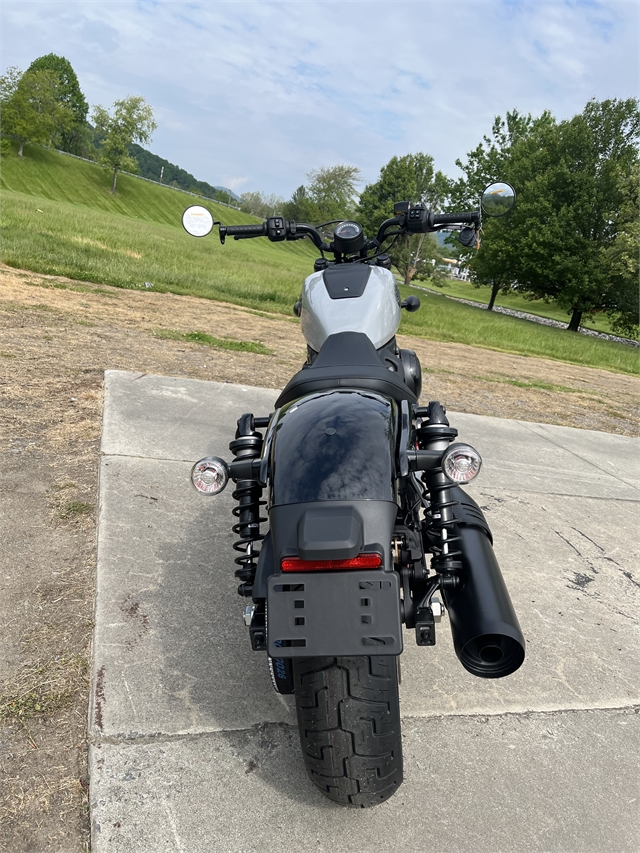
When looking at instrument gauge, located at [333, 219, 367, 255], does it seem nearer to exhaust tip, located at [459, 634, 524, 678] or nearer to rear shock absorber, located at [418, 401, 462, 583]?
rear shock absorber, located at [418, 401, 462, 583]

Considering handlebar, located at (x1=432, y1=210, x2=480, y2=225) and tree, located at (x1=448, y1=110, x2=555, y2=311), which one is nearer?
handlebar, located at (x1=432, y1=210, x2=480, y2=225)

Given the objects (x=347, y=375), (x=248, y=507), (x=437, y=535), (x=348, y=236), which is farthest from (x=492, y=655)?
(x=348, y=236)

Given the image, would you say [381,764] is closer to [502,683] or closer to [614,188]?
[502,683]

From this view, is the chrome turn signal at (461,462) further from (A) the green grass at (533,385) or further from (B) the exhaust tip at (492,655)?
(A) the green grass at (533,385)

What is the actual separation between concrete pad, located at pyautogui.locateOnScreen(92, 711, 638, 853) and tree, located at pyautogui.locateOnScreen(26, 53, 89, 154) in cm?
9332

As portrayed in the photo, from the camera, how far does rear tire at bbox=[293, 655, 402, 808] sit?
5.40 ft

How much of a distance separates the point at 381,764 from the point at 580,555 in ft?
7.79

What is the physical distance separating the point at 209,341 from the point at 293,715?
708 cm

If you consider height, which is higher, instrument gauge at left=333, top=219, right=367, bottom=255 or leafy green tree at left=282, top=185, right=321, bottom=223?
leafy green tree at left=282, top=185, right=321, bottom=223

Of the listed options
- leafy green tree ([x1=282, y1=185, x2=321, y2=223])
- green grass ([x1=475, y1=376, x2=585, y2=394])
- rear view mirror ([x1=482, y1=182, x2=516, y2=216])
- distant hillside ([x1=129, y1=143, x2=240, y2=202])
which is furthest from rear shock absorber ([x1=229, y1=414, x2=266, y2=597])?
distant hillside ([x1=129, y1=143, x2=240, y2=202])

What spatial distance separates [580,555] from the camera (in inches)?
143

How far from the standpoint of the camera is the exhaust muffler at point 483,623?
191 centimetres

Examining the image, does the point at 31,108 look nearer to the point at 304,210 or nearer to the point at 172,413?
the point at 304,210

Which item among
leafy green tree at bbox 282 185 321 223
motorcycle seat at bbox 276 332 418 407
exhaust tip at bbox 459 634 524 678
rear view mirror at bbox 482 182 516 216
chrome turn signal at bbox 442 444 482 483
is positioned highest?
leafy green tree at bbox 282 185 321 223
